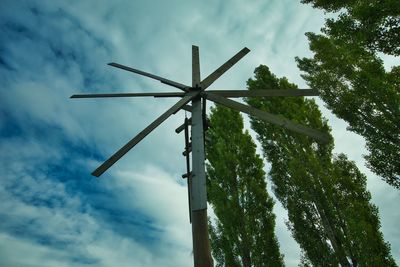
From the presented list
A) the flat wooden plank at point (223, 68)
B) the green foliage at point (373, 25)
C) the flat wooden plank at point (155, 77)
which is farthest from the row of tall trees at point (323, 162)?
the flat wooden plank at point (155, 77)

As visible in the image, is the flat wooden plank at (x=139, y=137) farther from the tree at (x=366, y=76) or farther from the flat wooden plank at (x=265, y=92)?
the tree at (x=366, y=76)

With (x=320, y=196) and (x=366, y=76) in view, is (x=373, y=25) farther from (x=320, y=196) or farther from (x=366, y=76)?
(x=320, y=196)

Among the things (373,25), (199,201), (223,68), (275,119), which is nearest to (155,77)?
(223,68)

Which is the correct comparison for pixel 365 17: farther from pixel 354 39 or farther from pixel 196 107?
pixel 196 107

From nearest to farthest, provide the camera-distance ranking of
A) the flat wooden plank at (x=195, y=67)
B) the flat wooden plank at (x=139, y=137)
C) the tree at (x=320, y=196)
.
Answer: the flat wooden plank at (x=139, y=137), the flat wooden plank at (x=195, y=67), the tree at (x=320, y=196)

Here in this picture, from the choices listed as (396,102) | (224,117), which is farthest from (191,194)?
(224,117)

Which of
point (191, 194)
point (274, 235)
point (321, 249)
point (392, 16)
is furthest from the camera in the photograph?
point (274, 235)

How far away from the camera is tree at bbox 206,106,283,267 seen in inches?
426

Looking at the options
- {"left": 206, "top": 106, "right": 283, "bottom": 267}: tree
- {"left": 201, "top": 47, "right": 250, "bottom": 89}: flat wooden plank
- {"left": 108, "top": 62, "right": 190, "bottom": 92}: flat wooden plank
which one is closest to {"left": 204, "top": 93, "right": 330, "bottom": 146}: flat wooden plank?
{"left": 201, "top": 47, "right": 250, "bottom": 89}: flat wooden plank

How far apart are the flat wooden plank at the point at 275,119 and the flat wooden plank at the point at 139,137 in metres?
0.39

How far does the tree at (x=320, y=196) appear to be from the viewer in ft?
29.5

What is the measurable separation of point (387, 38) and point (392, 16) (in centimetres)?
54

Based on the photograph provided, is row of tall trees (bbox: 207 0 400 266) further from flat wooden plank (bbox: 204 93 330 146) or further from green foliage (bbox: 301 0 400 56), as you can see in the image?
flat wooden plank (bbox: 204 93 330 146)

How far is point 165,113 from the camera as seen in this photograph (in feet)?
13.5
